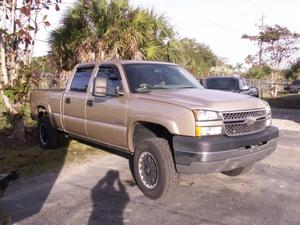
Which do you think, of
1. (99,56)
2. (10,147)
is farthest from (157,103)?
(99,56)

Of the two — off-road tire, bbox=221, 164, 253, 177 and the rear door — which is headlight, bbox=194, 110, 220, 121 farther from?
the rear door

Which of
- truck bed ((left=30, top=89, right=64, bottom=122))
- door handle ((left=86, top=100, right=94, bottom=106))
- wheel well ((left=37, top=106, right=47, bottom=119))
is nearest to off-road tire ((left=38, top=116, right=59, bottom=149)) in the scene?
wheel well ((left=37, top=106, right=47, bottom=119))

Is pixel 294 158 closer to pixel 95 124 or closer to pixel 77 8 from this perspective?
pixel 95 124

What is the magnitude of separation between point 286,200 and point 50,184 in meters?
3.38

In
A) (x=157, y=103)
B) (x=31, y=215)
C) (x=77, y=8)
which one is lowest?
(x=31, y=215)

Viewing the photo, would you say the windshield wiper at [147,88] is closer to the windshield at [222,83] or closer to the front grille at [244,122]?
the front grille at [244,122]

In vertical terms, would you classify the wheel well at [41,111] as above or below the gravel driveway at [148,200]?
above

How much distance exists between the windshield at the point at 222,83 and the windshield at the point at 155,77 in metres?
8.16

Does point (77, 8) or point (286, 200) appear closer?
point (286, 200)

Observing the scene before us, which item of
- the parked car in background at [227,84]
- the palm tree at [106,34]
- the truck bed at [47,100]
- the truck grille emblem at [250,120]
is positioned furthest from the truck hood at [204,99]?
the parked car in background at [227,84]

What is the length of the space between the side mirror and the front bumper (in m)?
1.79

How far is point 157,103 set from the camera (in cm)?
538

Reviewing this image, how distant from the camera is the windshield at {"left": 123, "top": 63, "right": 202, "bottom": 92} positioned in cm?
611

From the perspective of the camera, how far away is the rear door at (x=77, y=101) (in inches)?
277
